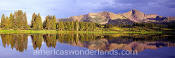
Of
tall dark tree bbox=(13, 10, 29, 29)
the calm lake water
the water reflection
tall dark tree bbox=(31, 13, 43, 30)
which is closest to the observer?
the calm lake water

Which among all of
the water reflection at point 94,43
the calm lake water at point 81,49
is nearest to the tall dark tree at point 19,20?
the water reflection at point 94,43

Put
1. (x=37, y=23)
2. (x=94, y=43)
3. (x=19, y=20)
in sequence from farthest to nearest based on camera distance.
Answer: (x=37, y=23) < (x=19, y=20) < (x=94, y=43)

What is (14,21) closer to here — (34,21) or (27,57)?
(34,21)

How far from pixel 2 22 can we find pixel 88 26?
2790 inches

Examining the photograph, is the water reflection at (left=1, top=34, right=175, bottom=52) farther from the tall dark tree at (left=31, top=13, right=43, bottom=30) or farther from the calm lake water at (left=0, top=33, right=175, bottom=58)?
the tall dark tree at (left=31, top=13, right=43, bottom=30)

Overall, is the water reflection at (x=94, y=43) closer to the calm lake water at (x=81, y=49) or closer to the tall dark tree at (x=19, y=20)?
the calm lake water at (x=81, y=49)

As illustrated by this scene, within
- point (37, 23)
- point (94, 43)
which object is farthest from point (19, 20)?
point (94, 43)

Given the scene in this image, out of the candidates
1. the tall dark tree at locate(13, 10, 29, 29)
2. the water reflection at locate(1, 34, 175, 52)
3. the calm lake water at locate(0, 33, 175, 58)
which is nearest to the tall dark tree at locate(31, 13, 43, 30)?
the tall dark tree at locate(13, 10, 29, 29)

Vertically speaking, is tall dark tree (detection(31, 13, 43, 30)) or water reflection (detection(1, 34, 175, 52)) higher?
tall dark tree (detection(31, 13, 43, 30))

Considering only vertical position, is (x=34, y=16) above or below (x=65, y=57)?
above

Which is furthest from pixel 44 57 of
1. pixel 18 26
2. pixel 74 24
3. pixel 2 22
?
pixel 74 24

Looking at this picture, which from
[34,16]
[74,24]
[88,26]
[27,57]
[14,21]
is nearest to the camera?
[27,57]

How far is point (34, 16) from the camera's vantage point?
120 metres

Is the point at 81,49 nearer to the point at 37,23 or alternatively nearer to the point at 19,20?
the point at 37,23
